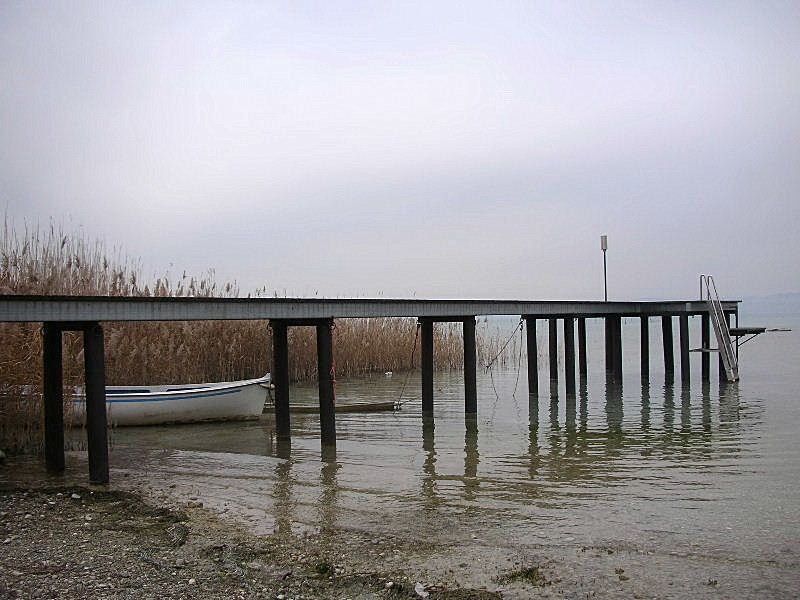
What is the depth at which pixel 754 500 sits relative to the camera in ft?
28.7

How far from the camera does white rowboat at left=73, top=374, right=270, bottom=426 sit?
15445 millimetres

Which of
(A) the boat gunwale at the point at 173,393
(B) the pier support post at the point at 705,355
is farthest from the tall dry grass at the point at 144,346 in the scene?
(B) the pier support post at the point at 705,355

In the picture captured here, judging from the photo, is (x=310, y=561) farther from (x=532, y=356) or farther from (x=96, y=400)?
(x=532, y=356)

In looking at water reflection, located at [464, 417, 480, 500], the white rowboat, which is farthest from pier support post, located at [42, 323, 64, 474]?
water reflection, located at [464, 417, 480, 500]

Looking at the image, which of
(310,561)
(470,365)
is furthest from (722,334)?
(310,561)

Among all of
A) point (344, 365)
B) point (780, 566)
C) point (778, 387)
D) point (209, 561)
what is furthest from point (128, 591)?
point (778, 387)

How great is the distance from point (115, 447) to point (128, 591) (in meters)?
7.94

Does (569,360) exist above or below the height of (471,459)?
above

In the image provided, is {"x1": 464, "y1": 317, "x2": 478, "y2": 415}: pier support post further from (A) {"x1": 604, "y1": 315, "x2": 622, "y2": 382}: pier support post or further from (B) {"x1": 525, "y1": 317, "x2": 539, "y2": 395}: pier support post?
(A) {"x1": 604, "y1": 315, "x2": 622, "y2": 382}: pier support post

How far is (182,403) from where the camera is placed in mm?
15789

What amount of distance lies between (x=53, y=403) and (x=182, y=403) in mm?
5329

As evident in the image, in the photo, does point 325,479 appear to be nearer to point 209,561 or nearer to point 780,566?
point 209,561

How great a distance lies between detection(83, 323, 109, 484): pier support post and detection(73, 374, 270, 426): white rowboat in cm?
554

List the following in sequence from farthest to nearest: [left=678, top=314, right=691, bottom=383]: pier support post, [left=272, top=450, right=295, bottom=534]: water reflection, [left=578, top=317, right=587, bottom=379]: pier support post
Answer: [left=578, top=317, right=587, bottom=379]: pier support post
[left=678, top=314, right=691, bottom=383]: pier support post
[left=272, top=450, right=295, bottom=534]: water reflection
